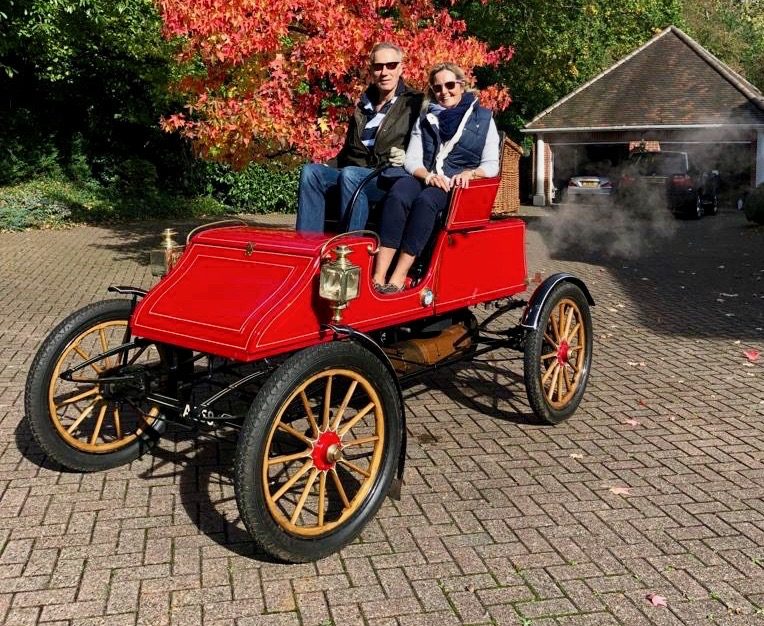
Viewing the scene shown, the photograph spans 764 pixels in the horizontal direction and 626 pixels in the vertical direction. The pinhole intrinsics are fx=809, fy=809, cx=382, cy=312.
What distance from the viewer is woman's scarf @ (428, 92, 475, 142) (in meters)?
4.70

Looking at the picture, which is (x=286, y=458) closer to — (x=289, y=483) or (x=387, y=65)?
(x=289, y=483)

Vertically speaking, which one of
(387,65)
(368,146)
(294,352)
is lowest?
(294,352)

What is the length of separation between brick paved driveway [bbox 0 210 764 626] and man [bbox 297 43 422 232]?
1436 millimetres

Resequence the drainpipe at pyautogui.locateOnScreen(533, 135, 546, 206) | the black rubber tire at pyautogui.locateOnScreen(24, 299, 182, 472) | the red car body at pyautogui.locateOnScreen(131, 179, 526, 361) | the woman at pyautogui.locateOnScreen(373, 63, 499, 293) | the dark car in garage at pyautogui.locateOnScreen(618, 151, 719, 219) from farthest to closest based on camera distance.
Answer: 1. the drainpipe at pyautogui.locateOnScreen(533, 135, 546, 206)
2. the dark car in garage at pyautogui.locateOnScreen(618, 151, 719, 219)
3. the woman at pyautogui.locateOnScreen(373, 63, 499, 293)
4. the black rubber tire at pyautogui.locateOnScreen(24, 299, 182, 472)
5. the red car body at pyautogui.locateOnScreen(131, 179, 526, 361)

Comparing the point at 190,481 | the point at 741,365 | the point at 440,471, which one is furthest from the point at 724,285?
the point at 190,481

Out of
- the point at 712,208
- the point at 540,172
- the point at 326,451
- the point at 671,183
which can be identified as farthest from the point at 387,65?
the point at 540,172

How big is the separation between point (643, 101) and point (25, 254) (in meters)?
19.6

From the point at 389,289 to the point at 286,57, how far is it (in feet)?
18.4

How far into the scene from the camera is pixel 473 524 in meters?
3.70

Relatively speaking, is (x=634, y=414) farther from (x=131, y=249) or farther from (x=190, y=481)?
(x=131, y=249)

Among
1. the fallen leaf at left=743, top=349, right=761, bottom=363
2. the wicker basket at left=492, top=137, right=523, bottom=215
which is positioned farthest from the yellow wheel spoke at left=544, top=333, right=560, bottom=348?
the wicker basket at left=492, top=137, right=523, bottom=215

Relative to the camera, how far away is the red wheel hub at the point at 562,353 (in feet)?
16.8

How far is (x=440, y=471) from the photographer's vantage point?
14.2 ft

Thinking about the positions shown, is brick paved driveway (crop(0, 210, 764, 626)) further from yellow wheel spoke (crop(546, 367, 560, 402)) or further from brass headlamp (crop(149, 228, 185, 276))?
brass headlamp (crop(149, 228, 185, 276))
